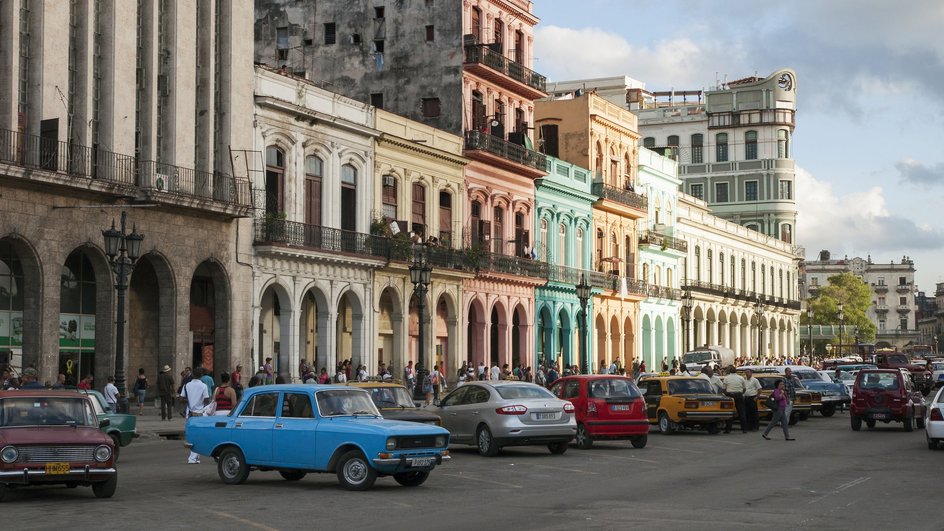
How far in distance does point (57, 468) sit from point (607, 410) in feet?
41.7

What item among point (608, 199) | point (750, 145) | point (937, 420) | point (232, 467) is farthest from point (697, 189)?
point (232, 467)

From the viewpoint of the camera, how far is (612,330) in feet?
235

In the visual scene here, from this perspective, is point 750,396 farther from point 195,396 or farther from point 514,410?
point 195,396

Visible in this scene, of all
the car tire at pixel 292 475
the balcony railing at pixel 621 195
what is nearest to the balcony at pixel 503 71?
the balcony railing at pixel 621 195

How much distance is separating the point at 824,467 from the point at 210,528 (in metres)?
11.8

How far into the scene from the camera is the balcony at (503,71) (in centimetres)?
5516

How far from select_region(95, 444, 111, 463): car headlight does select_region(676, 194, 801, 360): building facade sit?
59549mm

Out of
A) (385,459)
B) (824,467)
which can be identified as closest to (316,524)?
(385,459)

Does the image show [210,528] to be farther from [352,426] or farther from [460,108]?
[460,108]

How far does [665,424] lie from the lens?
31.9 meters

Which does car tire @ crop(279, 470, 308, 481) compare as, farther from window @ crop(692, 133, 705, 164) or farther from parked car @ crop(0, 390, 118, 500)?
window @ crop(692, 133, 705, 164)

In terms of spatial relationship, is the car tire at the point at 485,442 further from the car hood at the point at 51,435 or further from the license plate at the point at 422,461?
the car hood at the point at 51,435

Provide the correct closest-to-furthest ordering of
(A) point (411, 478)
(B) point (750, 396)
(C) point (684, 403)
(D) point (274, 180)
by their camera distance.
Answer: (A) point (411, 478)
(C) point (684, 403)
(B) point (750, 396)
(D) point (274, 180)

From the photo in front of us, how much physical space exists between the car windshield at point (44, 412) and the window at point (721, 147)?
95.2 m
